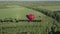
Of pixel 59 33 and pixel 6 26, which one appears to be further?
pixel 6 26

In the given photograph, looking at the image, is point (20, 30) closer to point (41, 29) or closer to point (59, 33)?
point (41, 29)

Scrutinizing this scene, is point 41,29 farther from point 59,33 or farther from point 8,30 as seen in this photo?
point 8,30

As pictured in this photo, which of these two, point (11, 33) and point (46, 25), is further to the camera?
point (46, 25)

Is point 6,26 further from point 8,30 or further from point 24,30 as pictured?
point 24,30

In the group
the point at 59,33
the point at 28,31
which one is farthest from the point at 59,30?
the point at 28,31

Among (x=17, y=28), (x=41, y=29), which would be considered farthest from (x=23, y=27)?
(x=41, y=29)

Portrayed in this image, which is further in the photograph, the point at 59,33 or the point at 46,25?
the point at 46,25

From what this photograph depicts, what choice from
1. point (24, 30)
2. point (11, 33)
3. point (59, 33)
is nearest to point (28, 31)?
point (24, 30)
